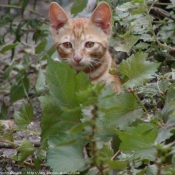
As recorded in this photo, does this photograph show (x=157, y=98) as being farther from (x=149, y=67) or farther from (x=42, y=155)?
(x=42, y=155)

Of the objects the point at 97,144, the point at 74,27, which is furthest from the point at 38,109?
the point at 97,144

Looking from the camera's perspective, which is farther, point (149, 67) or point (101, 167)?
point (149, 67)

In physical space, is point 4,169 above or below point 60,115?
below

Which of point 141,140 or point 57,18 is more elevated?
point 141,140

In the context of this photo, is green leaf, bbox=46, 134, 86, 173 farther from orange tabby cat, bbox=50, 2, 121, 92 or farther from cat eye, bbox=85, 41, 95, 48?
cat eye, bbox=85, 41, 95, 48

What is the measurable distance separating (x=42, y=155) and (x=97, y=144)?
66cm

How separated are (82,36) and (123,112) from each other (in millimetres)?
1118

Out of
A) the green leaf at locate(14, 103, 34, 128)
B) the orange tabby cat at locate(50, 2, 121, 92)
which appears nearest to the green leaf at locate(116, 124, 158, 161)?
the green leaf at locate(14, 103, 34, 128)

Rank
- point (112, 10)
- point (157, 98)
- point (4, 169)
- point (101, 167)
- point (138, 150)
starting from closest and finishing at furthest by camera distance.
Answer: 1. point (101, 167)
2. point (138, 150)
3. point (4, 169)
4. point (157, 98)
5. point (112, 10)

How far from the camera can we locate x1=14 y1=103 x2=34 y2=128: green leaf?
2299mm

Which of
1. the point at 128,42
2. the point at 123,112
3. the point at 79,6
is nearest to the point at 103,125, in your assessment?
the point at 123,112

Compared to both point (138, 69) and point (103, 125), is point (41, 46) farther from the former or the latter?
point (103, 125)

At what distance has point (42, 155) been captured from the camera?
208 cm

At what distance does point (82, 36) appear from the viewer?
9.87 ft
